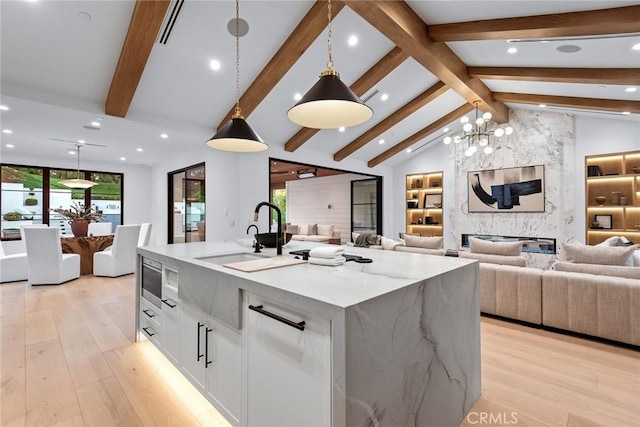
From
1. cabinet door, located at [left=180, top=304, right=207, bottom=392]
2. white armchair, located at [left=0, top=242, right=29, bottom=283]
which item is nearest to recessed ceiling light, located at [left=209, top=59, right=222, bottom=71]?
cabinet door, located at [left=180, top=304, right=207, bottom=392]

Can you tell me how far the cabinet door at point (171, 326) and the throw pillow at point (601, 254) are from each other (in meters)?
3.92

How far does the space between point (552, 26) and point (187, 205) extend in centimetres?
696

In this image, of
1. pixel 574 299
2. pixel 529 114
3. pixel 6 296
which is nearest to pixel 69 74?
pixel 6 296

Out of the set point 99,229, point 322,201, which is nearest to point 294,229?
point 322,201

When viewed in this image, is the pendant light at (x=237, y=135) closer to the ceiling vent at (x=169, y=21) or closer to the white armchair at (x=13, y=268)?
the ceiling vent at (x=169, y=21)

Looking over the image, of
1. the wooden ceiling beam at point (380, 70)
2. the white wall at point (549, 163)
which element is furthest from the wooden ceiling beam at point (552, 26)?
the white wall at point (549, 163)

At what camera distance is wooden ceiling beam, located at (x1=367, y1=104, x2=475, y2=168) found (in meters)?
6.84

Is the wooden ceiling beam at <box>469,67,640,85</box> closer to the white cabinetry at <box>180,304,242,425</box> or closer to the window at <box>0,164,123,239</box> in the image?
the white cabinetry at <box>180,304,242,425</box>

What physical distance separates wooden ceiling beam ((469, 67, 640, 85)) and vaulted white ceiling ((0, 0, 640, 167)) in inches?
3.1

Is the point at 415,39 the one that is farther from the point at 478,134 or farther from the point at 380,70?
the point at 478,134

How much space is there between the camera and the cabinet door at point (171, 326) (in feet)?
6.84

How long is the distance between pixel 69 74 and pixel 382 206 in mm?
7689

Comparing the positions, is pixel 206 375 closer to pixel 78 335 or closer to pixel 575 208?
pixel 78 335

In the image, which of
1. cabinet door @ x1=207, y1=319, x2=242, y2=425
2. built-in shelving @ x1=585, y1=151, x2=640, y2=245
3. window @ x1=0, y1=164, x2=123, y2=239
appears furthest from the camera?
window @ x1=0, y1=164, x2=123, y2=239
